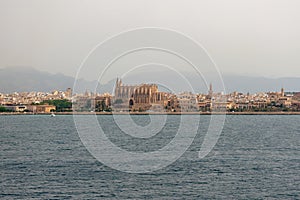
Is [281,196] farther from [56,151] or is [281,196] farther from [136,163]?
[56,151]

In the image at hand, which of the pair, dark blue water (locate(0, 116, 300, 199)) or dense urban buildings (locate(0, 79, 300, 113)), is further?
dense urban buildings (locate(0, 79, 300, 113))

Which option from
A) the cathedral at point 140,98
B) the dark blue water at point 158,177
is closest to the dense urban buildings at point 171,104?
the cathedral at point 140,98

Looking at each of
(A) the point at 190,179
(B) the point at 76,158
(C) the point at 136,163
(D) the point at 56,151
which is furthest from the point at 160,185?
(D) the point at 56,151

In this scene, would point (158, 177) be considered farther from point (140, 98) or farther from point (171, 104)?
point (171, 104)

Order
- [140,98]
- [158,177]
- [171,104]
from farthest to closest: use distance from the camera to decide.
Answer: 1. [171,104]
2. [140,98]
3. [158,177]

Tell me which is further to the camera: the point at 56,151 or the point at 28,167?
the point at 56,151

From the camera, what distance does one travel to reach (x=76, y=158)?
37062 millimetres

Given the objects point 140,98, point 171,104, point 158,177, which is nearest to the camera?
point 158,177

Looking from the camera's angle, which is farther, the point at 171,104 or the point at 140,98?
the point at 171,104

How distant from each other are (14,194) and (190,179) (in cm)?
821

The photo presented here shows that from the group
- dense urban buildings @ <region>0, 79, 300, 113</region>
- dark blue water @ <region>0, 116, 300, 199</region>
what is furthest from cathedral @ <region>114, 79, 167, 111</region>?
dark blue water @ <region>0, 116, 300, 199</region>

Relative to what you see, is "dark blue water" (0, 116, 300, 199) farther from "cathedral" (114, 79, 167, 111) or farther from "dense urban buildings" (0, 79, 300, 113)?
"dense urban buildings" (0, 79, 300, 113)

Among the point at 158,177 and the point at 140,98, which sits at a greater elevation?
the point at 140,98

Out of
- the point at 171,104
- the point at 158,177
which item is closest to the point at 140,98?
the point at 171,104
